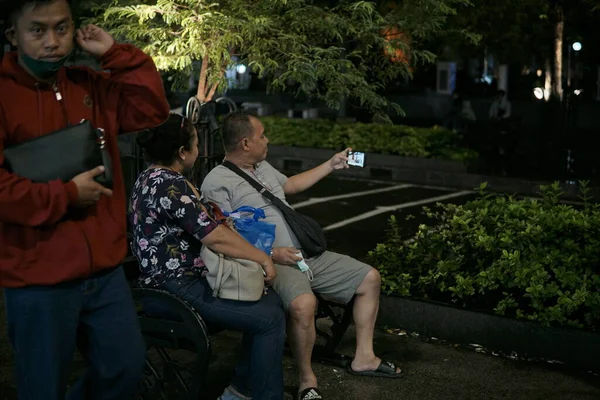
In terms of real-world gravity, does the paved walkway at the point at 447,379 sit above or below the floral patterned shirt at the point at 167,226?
below

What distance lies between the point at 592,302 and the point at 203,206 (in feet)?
8.50

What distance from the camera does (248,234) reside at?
4.55 m

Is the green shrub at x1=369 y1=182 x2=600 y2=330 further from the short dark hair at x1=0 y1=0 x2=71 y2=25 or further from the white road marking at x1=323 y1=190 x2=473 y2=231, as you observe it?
the white road marking at x1=323 y1=190 x2=473 y2=231

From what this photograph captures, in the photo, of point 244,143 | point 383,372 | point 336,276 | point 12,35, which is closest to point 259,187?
point 244,143

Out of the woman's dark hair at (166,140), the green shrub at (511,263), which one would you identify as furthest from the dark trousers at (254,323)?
the green shrub at (511,263)

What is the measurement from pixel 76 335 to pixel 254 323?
1.18 metres

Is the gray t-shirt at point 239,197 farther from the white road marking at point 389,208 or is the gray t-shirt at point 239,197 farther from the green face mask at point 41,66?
the white road marking at point 389,208

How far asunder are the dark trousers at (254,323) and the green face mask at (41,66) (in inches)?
61.5

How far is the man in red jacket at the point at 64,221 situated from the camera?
2986 millimetres

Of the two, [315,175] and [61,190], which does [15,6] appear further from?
[315,175]

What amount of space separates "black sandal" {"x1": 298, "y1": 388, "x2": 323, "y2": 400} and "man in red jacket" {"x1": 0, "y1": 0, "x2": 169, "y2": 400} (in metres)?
1.56

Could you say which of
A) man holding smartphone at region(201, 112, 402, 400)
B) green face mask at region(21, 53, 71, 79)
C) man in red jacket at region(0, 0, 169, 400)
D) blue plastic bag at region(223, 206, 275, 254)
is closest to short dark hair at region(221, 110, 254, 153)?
man holding smartphone at region(201, 112, 402, 400)

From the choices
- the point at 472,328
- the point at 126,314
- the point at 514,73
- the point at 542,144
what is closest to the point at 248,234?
the point at 126,314

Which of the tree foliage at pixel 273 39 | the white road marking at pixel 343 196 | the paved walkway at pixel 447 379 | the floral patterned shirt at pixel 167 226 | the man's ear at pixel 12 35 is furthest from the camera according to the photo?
the white road marking at pixel 343 196
